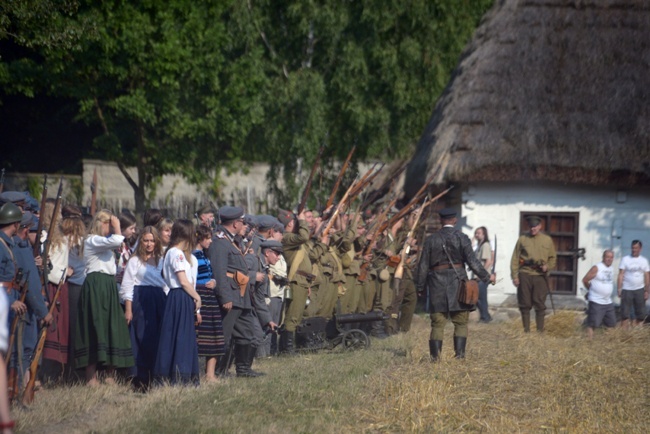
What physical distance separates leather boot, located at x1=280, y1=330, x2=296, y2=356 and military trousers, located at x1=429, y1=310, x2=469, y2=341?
2152mm

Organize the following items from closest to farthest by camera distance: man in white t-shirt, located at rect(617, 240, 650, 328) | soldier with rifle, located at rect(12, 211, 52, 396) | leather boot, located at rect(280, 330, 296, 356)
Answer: soldier with rifle, located at rect(12, 211, 52, 396) → leather boot, located at rect(280, 330, 296, 356) → man in white t-shirt, located at rect(617, 240, 650, 328)

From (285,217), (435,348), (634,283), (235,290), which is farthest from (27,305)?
(634,283)

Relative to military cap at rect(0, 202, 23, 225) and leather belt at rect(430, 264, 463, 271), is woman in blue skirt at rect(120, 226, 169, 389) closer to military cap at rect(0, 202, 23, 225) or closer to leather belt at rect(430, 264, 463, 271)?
military cap at rect(0, 202, 23, 225)

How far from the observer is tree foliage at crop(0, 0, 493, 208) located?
65.5ft

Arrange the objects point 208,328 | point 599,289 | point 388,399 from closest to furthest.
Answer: point 388,399
point 208,328
point 599,289

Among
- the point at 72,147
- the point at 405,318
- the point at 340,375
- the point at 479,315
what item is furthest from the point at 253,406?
the point at 72,147

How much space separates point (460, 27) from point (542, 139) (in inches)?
358

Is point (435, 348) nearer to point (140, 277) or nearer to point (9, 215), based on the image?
point (140, 277)

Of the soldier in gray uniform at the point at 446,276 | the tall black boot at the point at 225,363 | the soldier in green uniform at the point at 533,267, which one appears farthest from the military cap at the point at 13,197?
the soldier in green uniform at the point at 533,267

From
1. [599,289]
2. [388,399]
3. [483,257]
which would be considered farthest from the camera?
[483,257]

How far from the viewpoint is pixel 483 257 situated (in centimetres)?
1758

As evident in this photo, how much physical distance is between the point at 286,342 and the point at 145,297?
3.02 meters

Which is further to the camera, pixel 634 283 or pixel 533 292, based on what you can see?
pixel 634 283

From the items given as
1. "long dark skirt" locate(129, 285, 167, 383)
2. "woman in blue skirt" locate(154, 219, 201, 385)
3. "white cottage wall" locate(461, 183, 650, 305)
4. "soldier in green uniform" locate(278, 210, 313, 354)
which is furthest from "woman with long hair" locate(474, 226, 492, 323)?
"woman in blue skirt" locate(154, 219, 201, 385)
